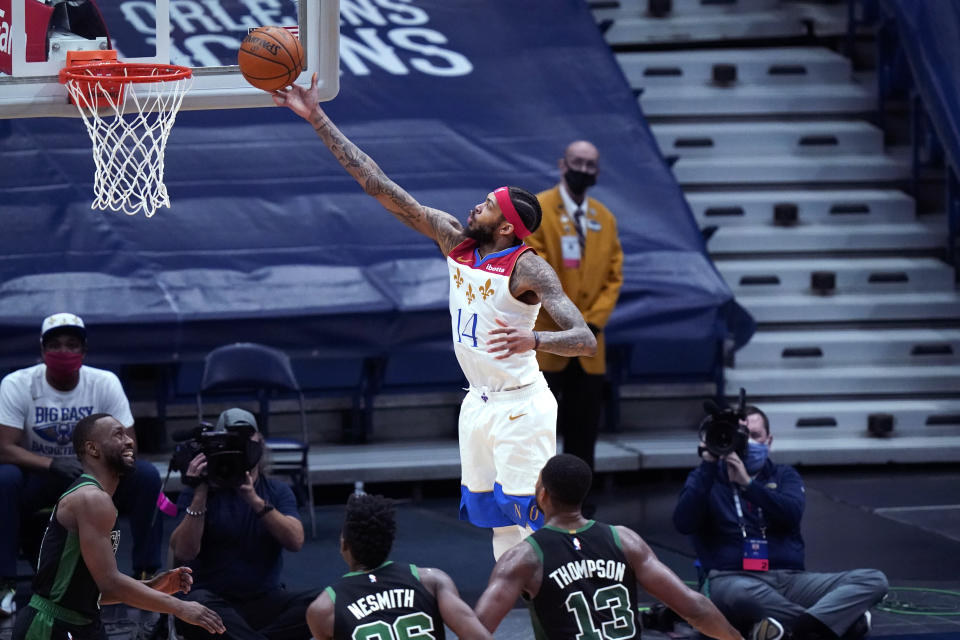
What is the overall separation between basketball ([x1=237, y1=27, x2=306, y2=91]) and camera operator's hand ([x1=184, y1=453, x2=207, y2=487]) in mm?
1657

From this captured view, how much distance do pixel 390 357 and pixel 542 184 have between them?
1655 millimetres

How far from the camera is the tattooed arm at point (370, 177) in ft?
21.0

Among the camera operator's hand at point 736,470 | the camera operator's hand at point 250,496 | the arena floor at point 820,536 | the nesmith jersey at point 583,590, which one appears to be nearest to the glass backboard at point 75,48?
the camera operator's hand at point 250,496

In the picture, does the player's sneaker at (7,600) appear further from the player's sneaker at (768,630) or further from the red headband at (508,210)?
the player's sneaker at (768,630)

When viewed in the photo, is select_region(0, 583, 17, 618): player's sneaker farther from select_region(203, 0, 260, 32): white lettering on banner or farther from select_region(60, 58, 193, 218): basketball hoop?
select_region(203, 0, 260, 32): white lettering on banner

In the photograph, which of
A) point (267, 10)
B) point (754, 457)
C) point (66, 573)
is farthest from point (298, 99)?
point (267, 10)

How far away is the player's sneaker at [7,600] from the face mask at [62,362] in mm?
1170

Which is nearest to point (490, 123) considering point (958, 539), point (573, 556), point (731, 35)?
point (731, 35)

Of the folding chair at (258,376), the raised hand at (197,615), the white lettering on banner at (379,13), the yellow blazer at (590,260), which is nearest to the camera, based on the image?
the raised hand at (197,615)

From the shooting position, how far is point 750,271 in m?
11.3

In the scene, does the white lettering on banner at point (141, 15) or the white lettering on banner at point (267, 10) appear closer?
the white lettering on banner at point (267, 10)

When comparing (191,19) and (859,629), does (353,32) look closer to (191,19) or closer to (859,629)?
(191,19)

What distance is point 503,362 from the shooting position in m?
6.06

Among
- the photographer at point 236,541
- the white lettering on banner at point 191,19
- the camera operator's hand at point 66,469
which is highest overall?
the white lettering on banner at point 191,19
